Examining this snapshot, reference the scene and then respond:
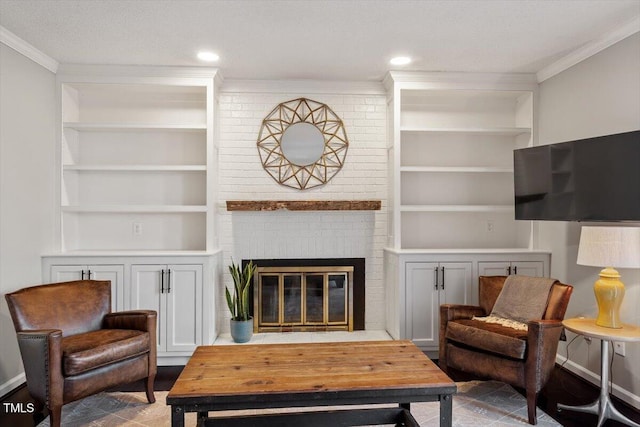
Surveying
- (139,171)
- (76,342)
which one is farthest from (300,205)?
(76,342)

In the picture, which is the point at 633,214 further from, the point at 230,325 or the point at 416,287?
the point at 230,325

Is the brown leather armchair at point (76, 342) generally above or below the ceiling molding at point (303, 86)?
below

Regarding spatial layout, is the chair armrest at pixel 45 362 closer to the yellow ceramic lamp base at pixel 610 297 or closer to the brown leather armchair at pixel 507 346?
the brown leather armchair at pixel 507 346

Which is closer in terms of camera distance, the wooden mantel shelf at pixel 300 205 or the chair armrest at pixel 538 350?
the chair armrest at pixel 538 350

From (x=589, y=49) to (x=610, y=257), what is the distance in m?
1.69

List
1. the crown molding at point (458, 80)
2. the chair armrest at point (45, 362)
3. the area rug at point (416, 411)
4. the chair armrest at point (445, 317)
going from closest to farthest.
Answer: the chair armrest at point (45, 362) → the area rug at point (416, 411) → the chair armrest at point (445, 317) → the crown molding at point (458, 80)

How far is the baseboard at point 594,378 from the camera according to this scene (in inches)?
110

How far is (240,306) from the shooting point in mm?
3824

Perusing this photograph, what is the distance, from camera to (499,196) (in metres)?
4.23

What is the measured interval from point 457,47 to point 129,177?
123 inches

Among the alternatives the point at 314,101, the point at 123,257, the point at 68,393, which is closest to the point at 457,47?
the point at 314,101

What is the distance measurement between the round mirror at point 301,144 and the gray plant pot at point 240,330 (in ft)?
5.18

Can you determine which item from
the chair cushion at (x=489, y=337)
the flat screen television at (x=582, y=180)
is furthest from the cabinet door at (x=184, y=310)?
the flat screen television at (x=582, y=180)

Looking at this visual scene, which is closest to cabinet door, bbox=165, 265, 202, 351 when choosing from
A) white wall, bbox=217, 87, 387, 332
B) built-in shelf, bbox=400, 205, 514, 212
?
white wall, bbox=217, 87, 387, 332
